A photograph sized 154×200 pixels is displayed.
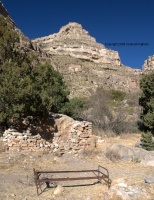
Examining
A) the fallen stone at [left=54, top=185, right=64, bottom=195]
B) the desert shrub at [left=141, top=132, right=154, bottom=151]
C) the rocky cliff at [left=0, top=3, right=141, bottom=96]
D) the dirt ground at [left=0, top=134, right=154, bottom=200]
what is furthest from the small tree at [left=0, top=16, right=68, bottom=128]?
the fallen stone at [left=54, top=185, right=64, bottom=195]

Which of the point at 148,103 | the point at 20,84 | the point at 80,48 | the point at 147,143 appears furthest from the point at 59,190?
the point at 80,48

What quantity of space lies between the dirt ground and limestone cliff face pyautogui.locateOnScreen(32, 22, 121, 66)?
2621 inches

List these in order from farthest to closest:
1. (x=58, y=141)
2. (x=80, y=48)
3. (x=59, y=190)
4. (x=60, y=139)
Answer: (x=80, y=48) → (x=60, y=139) → (x=58, y=141) → (x=59, y=190)

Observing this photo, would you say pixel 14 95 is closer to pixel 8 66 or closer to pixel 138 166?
pixel 8 66

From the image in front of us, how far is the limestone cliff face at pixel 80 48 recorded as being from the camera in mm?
83875

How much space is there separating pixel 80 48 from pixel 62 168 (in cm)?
8012

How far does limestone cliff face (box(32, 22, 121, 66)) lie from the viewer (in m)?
83.9

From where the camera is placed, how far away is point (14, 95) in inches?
483

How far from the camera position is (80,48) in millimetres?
87812

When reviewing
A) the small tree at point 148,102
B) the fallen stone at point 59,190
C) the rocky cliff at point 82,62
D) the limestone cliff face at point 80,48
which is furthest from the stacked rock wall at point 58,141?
the limestone cliff face at point 80,48

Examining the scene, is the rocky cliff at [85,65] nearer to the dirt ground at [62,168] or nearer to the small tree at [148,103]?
the small tree at [148,103]

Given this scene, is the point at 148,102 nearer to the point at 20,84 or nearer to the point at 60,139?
the point at 60,139

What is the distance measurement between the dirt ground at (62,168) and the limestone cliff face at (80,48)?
66561 millimetres

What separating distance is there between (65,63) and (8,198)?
56939 mm
